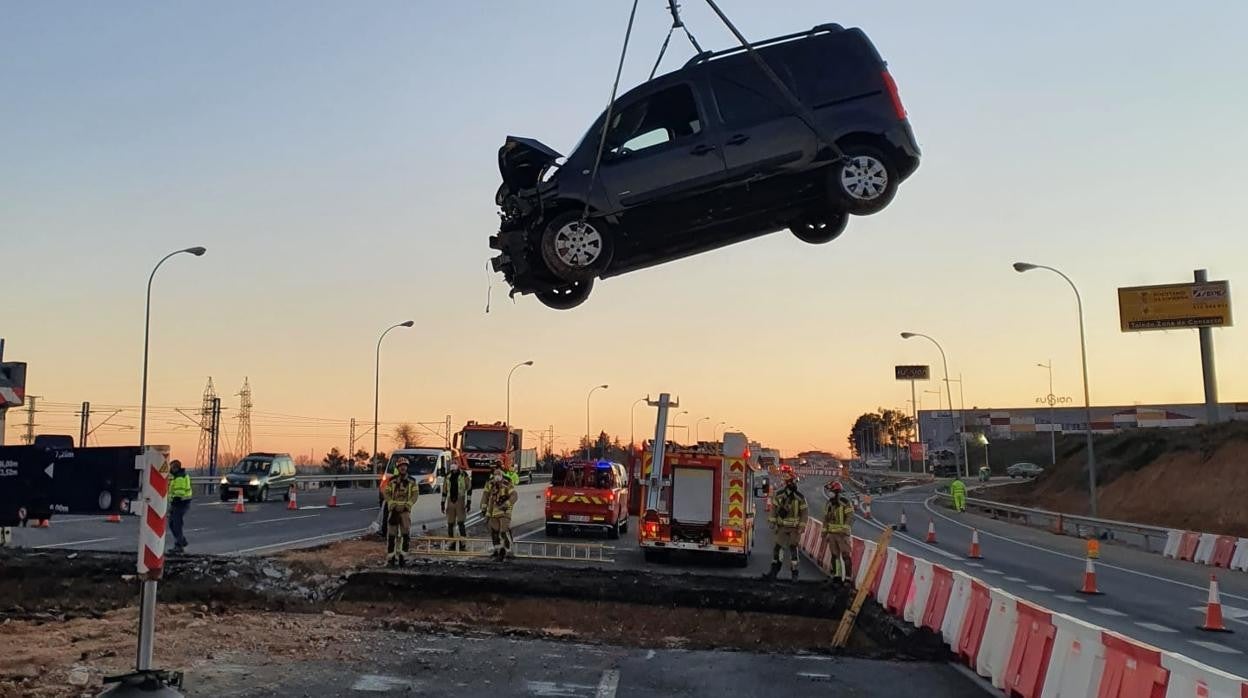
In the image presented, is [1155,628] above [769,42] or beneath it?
beneath

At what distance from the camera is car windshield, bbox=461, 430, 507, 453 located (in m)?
→ 39.5

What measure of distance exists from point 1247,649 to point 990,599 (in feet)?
18.0

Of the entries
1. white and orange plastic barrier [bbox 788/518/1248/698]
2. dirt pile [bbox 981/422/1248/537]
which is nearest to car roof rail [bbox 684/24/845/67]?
white and orange plastic barrier [bbox 788/518/1248/698]

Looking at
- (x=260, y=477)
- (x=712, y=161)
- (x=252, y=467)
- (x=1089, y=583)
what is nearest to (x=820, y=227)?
(x=712, y=161)

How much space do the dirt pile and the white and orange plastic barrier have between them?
2832cm

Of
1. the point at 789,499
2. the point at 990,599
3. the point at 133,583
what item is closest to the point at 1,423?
the point at 133,583

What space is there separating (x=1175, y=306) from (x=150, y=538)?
55928mm

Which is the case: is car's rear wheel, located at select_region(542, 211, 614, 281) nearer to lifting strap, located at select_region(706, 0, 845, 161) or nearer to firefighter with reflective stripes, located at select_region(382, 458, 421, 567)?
lifting strap, located at select_region(706, 0, 845, 161)

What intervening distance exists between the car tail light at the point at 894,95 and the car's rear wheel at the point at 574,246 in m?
2.05

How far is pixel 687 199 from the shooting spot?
616cm

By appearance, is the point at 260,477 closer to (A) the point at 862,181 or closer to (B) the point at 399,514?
(B) the point at 399,514

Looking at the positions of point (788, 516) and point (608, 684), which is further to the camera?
point (788, 516)

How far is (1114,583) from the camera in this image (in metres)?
19.5

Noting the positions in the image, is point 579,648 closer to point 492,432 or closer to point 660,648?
point 660,648
